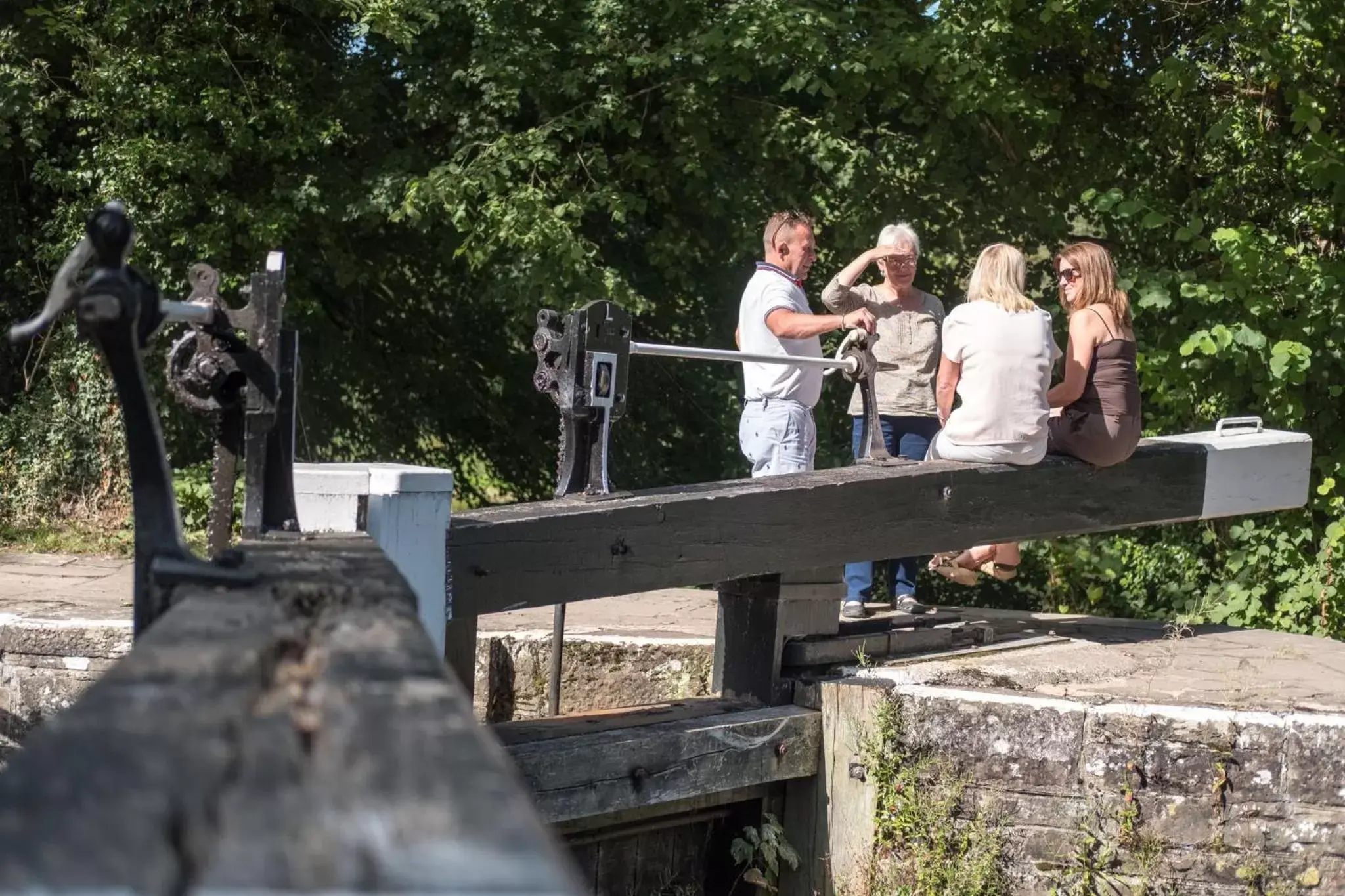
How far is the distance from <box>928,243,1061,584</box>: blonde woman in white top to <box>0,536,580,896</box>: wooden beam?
3.98 meters

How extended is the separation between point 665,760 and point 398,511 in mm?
1298

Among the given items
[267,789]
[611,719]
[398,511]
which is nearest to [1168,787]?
[611,719]

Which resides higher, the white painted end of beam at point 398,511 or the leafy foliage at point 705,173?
the leafy foliage at point 705,173

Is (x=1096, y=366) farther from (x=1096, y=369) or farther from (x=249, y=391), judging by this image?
(x=249, y=391)

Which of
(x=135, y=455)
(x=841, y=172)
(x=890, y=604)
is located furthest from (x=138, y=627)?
(x=841, y=172)

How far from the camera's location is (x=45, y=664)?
5191 millimetres

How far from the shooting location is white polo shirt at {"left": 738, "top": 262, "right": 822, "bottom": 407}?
5211 millimetres

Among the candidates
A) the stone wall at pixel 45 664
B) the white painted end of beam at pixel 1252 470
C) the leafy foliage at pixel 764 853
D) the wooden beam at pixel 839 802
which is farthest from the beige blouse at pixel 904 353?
the stone wall at pixel 45 664

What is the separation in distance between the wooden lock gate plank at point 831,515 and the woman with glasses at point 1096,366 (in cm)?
12

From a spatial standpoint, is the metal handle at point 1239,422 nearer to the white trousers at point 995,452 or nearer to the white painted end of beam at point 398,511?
the white trousers at point 995,452

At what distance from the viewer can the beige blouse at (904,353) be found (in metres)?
5.77

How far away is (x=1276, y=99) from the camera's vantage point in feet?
25.5

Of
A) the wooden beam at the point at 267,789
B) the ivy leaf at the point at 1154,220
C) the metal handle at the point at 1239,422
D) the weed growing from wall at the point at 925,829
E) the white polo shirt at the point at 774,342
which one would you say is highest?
the ivy leaf at the point at 1154,220

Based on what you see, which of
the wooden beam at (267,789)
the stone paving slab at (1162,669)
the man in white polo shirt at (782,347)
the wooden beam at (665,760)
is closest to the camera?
the wooden beam at (267,789)
